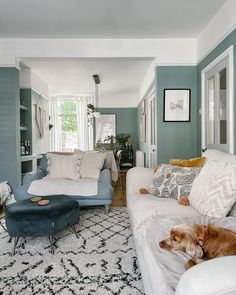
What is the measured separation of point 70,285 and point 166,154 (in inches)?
113

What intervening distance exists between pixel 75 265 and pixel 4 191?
93.3 inches

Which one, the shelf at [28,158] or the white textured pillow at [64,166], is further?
the shelf at [28,158]

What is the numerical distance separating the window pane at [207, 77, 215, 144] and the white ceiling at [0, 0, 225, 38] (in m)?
0.88

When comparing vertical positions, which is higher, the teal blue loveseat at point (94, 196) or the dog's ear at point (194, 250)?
the dog's ear at point (194, 250)

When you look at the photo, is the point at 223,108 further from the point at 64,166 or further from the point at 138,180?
the point at 64,166

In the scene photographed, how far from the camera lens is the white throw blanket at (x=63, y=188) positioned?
3312 mm

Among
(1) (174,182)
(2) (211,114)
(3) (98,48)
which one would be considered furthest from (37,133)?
(1) (174,182)

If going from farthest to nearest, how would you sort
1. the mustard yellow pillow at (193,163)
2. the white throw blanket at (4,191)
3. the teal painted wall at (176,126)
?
the teal painted wall at (176,126)
the white throw blanket at (4,191)
the mustard yellow pillow at (193,163)

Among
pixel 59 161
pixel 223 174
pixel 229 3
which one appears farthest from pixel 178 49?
pixel 223 174

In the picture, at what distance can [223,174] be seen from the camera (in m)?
1.82

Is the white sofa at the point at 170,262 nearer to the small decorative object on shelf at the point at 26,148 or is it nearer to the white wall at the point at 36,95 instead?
the small decorative object on shelf at the point at 26,148

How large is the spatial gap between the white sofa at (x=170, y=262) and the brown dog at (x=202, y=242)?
0.16 feet

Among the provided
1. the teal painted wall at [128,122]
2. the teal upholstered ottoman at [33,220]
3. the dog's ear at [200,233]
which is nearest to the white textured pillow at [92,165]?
the teal upholstered ottoman at [33,220]

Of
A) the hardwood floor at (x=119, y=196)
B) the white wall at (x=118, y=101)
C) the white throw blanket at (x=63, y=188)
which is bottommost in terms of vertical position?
the hardwood floor at (x=119, y=196)
